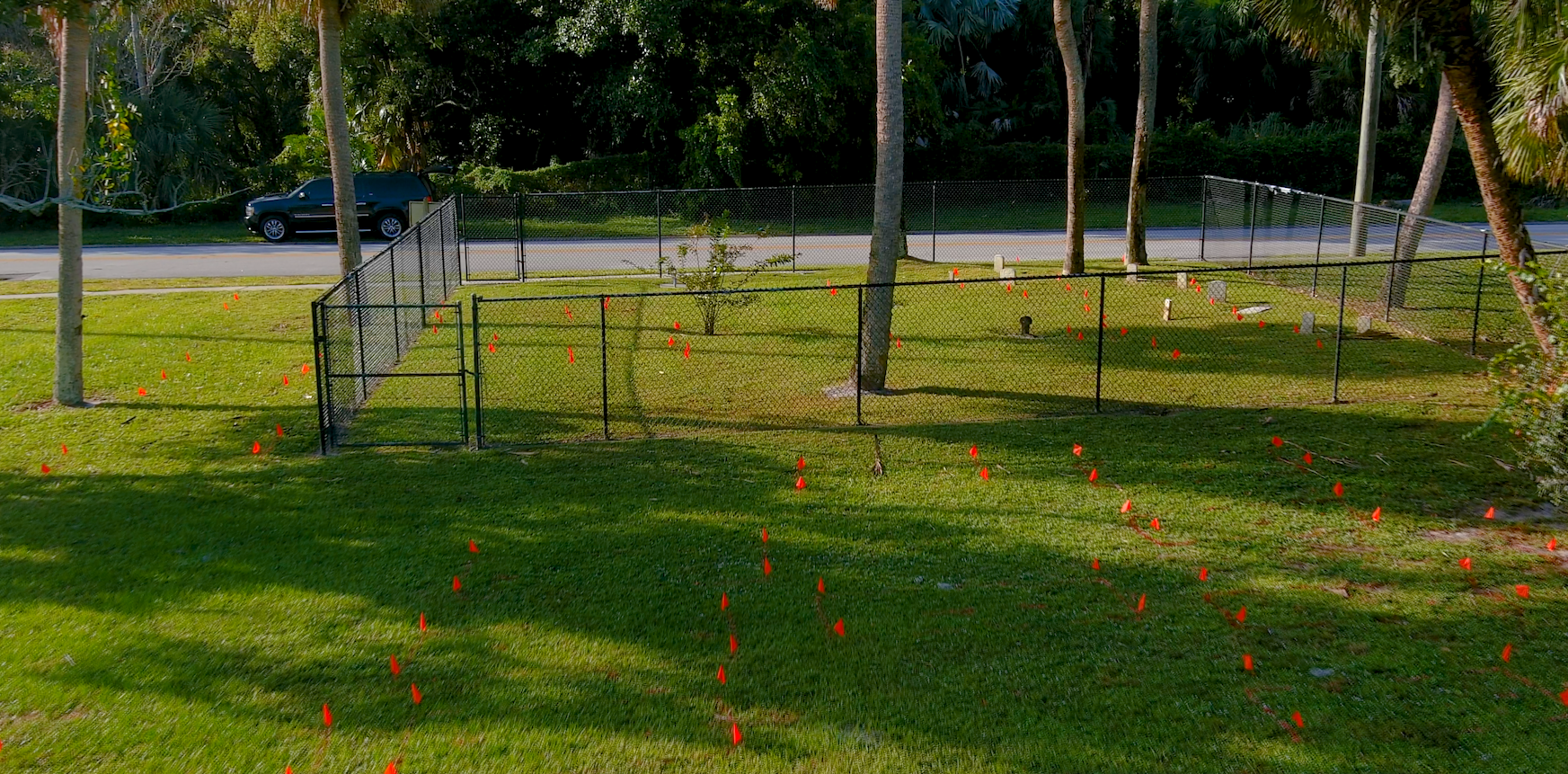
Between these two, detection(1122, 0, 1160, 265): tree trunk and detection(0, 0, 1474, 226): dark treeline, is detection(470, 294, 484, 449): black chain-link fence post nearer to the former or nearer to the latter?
detection(1122, 0, 1160, 265): tree trunk

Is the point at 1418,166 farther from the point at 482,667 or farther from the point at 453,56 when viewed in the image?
the point at 482,667

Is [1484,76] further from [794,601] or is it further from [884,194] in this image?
[794,601]

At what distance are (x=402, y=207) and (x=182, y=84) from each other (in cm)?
1355

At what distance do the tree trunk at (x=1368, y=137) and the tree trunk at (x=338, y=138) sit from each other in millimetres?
14232

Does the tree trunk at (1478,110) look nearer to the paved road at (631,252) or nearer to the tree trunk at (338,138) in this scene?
the paved road at (631,252)

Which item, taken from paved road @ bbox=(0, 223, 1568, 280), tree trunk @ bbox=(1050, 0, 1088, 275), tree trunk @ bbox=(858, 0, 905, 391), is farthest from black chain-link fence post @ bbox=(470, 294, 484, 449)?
tree trunk @ bbox=(1050, 0, 1088, 275)

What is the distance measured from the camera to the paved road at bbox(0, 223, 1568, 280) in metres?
22.6

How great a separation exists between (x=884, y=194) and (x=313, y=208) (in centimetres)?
1889

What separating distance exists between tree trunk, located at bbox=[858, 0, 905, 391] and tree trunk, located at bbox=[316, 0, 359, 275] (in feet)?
25.2

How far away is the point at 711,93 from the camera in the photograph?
98.7 ft

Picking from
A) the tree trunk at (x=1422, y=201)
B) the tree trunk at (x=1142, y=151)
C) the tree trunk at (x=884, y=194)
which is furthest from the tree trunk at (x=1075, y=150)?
the tree trunk at (x=884, y=194)

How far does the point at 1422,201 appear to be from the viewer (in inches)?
642

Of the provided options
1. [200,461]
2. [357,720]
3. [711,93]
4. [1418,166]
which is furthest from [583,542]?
[1418,166]

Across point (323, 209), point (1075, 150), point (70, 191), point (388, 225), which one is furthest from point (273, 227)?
point (1075, 150)
